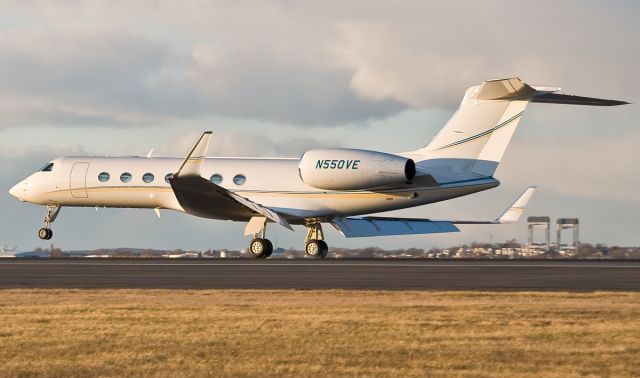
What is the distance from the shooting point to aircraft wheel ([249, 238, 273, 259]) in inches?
1577

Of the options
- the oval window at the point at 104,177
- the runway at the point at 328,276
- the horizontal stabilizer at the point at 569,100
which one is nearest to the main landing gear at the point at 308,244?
the runway at the point at 328,276

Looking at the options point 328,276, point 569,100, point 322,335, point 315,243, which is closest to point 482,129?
point 569,100

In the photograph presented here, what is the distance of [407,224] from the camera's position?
4162cm

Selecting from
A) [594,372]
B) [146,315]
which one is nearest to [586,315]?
[594,372]

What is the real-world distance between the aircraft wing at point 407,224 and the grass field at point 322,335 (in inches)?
753

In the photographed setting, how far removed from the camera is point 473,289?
2344cm

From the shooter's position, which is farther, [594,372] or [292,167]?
[292,167]

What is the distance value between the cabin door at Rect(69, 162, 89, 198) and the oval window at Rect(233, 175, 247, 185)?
6702 mm

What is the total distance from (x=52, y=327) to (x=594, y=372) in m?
8.34

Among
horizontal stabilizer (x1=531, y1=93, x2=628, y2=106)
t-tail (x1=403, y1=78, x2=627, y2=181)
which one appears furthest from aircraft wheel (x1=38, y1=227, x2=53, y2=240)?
horizontal stabilizer (x1=531, y1=93, x2=628, y2=106)

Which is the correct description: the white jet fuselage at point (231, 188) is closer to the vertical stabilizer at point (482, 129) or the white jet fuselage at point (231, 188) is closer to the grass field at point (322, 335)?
the vertical stabilizer at point (482, 129)

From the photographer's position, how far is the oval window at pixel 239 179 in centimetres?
4094

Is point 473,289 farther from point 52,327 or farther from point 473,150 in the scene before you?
point 473,150

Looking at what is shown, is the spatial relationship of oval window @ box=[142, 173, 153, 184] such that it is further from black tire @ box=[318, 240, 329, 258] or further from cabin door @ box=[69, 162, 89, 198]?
black tire @ box=[318, 240, 329, 258]
